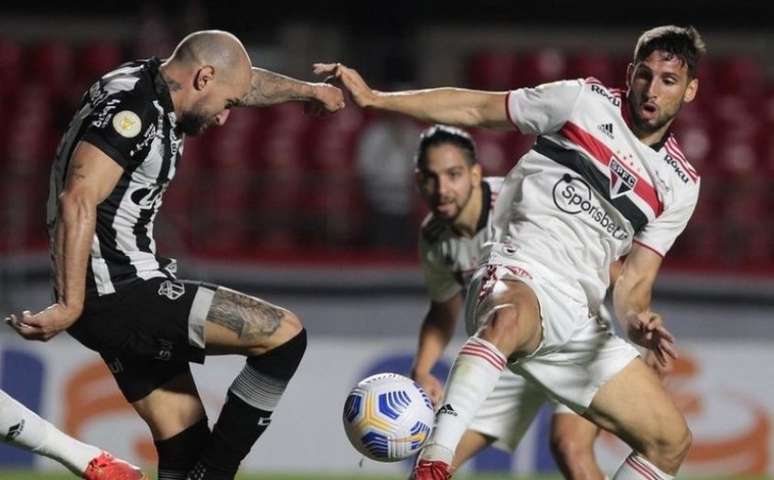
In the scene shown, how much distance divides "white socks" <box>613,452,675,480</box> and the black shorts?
1.78 metres

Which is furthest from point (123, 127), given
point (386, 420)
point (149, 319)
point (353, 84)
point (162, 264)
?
point (386, 420)

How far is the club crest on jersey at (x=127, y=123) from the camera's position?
17.4 ft

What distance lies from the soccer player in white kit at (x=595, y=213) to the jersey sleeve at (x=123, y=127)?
2.79ft

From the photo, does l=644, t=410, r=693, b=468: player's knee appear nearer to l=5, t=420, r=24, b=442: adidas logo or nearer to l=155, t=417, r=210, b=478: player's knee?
l=155, t=417, r=210, b=478: player's knee

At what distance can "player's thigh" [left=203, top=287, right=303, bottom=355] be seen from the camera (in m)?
5.49

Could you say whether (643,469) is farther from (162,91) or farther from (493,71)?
(493,71)

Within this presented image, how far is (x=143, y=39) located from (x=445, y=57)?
396 centimetres

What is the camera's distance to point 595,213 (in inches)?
226

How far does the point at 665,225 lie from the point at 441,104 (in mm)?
1069

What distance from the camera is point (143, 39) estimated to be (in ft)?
45.9

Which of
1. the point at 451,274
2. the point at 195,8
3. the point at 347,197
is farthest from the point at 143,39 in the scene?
the point at 451,274

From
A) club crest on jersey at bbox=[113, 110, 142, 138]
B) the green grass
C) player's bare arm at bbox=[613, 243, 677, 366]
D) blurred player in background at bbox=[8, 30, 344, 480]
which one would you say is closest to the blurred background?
the green grass

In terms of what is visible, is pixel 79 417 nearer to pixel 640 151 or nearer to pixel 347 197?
pixel 347 197

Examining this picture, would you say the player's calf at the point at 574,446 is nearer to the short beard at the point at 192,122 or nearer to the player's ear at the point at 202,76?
the short beard at the point at 192,122
